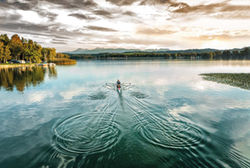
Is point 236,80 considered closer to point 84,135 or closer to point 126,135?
point 126,135

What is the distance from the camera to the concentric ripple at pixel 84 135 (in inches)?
395

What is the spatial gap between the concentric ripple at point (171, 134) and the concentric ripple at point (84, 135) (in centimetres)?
288

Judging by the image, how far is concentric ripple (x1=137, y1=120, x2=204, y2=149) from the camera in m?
10.5

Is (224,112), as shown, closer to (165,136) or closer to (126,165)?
(165,136)

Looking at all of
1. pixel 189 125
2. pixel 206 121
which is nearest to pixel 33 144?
pixel 189 125

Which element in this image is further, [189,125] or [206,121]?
[206,121]

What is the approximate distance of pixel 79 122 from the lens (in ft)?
47.4

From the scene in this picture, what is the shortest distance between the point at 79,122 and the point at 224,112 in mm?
18240

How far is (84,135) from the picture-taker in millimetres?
11734

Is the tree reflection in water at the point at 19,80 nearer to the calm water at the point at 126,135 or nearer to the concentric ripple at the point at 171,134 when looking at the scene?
the calm water at the point at 126,135

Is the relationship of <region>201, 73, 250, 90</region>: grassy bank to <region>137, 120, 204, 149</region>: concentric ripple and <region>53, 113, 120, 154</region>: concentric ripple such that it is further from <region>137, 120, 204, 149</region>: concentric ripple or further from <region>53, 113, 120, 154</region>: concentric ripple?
<region>53, 113, 120, 154</region>: concentric ripple

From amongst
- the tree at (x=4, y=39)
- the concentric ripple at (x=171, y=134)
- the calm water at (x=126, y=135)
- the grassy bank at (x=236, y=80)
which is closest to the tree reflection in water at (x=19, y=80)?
the calm water at (x=126, y=135)

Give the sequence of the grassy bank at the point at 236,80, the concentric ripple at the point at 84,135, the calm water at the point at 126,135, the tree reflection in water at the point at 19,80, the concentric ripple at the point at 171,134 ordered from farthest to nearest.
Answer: the tree reflection in water at the point at 19,80 < the grassy bank at the point at 236,80 < the concentric ripple at the point at 171,134 < the concentric ripple at the point at 84,135 < the calm water at the point at 126,135

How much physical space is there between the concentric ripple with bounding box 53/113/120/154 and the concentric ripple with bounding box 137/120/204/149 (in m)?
2.88
